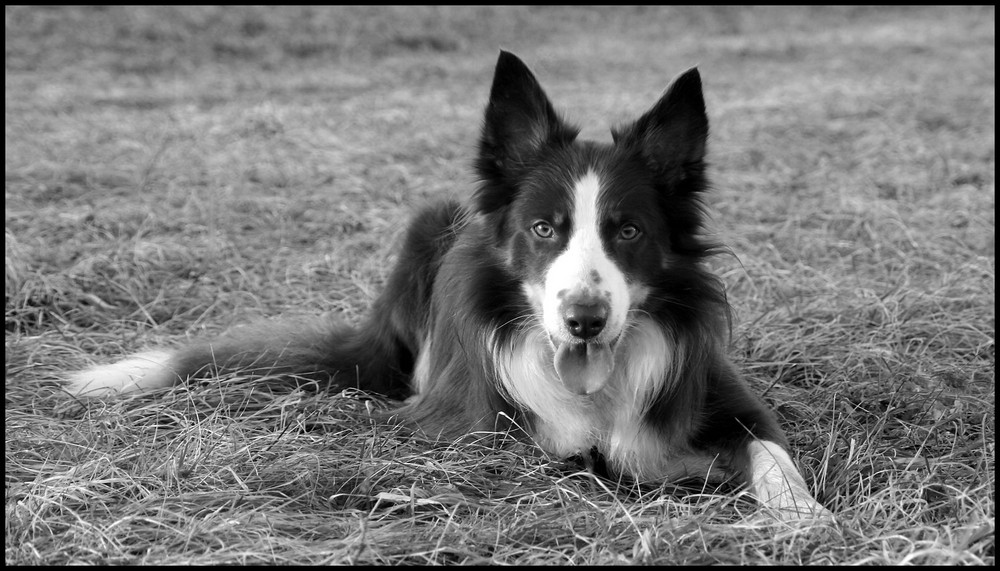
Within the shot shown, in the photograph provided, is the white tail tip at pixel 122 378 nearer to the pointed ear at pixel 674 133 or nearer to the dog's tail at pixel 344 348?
the dog's tail at pixel 344 348

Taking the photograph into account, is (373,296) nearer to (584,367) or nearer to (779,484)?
(584,367)

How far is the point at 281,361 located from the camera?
414 cm

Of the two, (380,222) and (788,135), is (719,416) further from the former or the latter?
(788,135)

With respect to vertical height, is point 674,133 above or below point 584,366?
above

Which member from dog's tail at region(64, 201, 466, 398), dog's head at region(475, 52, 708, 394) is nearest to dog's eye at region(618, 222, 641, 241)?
dog's head at region(475, 52, 708, 394)

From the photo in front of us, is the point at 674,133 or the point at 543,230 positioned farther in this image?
the point at 674,133

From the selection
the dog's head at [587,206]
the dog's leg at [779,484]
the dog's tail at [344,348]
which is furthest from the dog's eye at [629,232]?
the dog's tail at [344,348]

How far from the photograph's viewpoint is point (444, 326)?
3.75 meters

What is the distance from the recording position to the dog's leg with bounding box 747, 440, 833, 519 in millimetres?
2873

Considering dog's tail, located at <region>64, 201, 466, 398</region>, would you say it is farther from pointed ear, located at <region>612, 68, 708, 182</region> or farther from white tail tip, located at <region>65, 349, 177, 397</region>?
pointed ear, located at <region>612, 68, 708, 182</region>

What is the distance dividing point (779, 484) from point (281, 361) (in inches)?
86.5

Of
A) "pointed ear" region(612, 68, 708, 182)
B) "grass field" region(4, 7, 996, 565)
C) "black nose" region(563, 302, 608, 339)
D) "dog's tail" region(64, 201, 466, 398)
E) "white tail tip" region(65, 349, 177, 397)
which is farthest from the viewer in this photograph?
"dog's tail" region(64, 201, 466, 398)

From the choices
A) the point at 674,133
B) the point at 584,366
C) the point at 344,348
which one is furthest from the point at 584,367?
the point at 344,348

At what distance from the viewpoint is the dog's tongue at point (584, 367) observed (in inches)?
125
